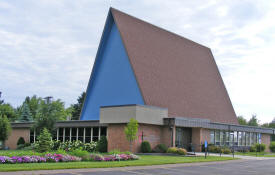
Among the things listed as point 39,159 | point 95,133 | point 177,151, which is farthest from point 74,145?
point 39,159

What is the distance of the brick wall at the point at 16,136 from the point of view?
148ft

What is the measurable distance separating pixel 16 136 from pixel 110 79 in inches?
597

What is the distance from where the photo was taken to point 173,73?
44469 mm

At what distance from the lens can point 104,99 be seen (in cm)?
4253

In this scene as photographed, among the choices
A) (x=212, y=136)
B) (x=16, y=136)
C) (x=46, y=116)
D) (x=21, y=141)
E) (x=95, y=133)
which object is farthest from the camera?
(x=16, y=136)

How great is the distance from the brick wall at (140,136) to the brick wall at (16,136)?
1480 cm

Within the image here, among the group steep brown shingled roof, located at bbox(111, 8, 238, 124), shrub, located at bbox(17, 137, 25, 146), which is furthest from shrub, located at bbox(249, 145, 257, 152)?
shrub, located at bbox(17, 137, 25, 146)

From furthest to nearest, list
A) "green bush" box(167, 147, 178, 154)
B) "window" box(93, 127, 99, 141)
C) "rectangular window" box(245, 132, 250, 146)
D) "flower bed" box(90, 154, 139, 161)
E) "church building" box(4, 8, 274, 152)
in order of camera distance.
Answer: "rectangular window" box(245, 132, 250, 146) < "window" box(93, 127, 99, 141) < "church building" box(4, 8, 274, 152) < "green bush" box(167, 147, 178, 154) < "flower bed" box(90, 154, 139, 161)

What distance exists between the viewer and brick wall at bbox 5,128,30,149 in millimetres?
→ 44969

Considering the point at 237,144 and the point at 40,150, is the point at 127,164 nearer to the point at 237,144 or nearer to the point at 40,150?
the point at 40,150

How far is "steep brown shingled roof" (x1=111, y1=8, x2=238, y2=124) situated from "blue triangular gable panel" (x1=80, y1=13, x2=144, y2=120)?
1.27 metres

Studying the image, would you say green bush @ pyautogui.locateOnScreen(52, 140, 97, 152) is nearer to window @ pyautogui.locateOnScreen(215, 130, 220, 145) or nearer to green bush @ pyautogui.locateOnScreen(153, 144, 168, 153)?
green bush @ pyautogui.locateOnScreen(153, 144, 168, 153)

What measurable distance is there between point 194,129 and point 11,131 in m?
23.6

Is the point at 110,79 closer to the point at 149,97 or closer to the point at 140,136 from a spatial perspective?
the point at 149,97
